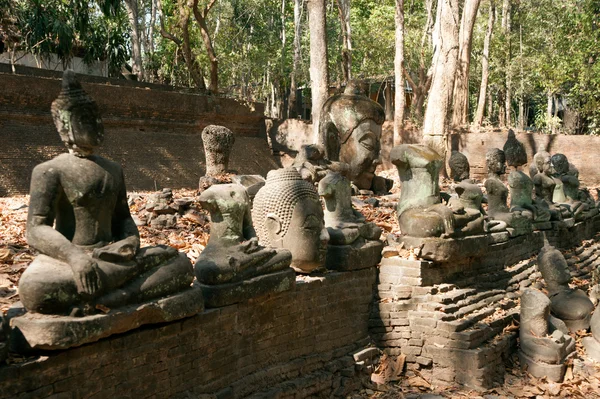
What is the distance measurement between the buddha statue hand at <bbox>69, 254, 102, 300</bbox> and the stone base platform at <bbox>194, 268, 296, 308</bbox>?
109 centimetres

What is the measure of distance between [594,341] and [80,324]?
6.27 m

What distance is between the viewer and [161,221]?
8820 millimetres

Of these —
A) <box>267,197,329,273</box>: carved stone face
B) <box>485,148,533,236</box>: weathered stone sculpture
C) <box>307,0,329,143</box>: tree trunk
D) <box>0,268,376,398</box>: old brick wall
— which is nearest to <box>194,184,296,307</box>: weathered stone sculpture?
<box>0,268,376,398</box>: old brick wall

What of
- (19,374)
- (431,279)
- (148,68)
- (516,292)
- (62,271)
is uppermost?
(148,68)

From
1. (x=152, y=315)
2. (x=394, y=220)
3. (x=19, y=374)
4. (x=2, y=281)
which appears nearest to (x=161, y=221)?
(x=2, y=281)

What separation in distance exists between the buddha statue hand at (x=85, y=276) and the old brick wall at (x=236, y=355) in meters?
0.37

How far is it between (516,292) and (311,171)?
3.34 metres

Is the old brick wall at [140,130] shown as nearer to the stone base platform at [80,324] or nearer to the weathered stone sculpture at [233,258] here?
the weathered stone sculpture at [233,258]

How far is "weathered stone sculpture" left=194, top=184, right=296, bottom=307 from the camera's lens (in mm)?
5062

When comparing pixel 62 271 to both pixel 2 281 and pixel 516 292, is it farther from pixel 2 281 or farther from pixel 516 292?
pixel 516 292

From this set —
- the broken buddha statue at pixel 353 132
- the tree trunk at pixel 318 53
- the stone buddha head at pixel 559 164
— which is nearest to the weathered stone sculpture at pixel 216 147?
the broken buddha statue at pixel 353 132

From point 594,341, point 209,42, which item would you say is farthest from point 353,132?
point 209,42

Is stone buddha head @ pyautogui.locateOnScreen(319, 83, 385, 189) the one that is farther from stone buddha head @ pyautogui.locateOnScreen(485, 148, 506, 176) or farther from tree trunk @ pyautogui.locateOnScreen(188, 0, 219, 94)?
tree trunk @ pyautogui.locateOnScreen(188, 0, 219, 94)

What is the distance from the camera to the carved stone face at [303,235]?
19.7ft
